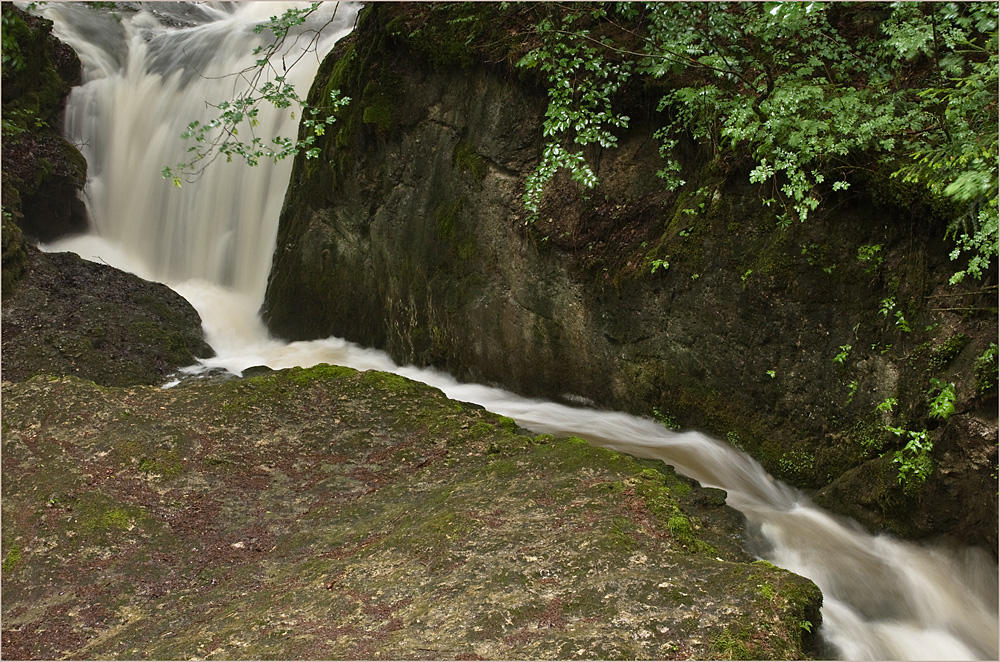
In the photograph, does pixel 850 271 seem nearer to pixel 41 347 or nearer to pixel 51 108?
pixel 41 347

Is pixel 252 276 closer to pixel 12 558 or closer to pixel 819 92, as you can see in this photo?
pixel 12 558

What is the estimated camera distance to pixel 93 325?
9.16m

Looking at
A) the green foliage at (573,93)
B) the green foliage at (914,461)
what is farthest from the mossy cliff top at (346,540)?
the green foliage at (573,93)

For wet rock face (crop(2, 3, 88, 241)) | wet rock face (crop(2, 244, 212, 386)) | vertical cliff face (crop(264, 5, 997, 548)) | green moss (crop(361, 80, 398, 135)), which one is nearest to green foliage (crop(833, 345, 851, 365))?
vertical cliff face (crop(264, 5, 997, 548))

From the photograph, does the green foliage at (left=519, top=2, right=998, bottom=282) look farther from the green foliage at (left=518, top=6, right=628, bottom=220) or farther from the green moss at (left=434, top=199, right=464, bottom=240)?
the green moss at (left=434, top=199, right=464, bottom=240)

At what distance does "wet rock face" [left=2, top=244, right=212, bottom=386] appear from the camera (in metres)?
8.45

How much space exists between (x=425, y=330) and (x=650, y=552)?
18.0ft

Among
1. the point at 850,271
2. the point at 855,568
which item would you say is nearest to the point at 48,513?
the point at 855,568

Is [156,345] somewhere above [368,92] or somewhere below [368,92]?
below

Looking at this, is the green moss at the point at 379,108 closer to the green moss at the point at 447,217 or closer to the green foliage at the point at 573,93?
the green moss at the point at 447,217

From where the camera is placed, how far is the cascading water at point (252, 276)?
4.46m

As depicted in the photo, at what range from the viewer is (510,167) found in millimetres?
7766

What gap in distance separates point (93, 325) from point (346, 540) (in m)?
6.62

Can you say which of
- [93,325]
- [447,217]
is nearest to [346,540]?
[447,217]
